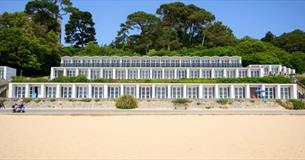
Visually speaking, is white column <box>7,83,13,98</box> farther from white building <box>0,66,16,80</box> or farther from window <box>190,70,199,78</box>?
window <box>190,70,199,78</box>

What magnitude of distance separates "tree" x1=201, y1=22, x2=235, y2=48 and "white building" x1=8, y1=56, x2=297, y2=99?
13655 millimetres

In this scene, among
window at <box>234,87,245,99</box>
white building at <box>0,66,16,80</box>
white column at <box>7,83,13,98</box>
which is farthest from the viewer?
window at <box>234,87,245,99</box>

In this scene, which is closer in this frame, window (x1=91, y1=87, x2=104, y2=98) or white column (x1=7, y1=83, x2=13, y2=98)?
white column (x1=7, y1=83, x2=13, y2=98)

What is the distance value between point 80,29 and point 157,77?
27205mm

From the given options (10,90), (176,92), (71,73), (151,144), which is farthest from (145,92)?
(151,144)

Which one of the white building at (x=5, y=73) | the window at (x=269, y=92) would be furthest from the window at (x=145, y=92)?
the white building at (x=5, y=73)

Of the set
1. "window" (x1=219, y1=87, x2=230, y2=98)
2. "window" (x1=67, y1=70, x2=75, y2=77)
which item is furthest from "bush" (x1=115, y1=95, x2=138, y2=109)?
"window" (x1=67, y1=70, x2=75, y2=77)

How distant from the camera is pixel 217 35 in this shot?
65.1m

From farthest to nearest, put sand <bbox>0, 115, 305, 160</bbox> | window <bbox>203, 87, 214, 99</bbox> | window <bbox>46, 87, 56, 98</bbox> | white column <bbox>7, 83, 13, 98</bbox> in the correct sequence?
1. window <bbox>203, 87, 214, 99</bbox>
2. window <bbox>46, 87, 56, 98</bbox>
3. white column <bbox>7, 83, 13, 98</bbox>
4. sand <bbox>0, 115, 305, 160</bbox>

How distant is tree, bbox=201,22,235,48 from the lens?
2534 inches

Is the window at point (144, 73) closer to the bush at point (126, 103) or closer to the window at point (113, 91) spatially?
the window at point (113, 91)

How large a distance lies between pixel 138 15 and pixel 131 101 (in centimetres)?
3684

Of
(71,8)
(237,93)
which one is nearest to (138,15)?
(71,8)

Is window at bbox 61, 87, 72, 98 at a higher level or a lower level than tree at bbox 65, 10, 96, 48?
lower
